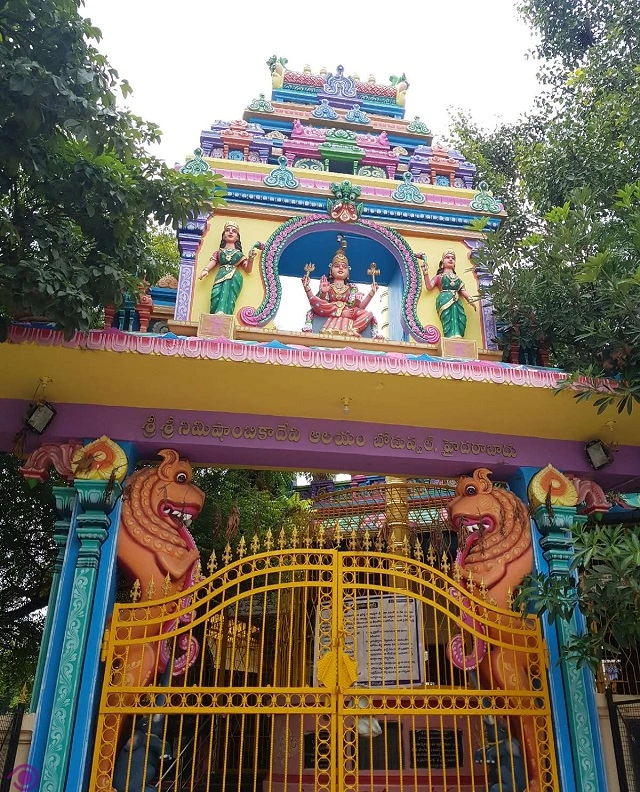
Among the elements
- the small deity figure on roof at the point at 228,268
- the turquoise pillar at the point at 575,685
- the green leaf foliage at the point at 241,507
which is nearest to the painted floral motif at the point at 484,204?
the small deity figure on roof at the point at 228,268

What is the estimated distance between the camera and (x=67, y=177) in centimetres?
511

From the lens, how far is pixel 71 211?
528cm

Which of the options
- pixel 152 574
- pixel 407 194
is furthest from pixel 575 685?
pixel 407 194

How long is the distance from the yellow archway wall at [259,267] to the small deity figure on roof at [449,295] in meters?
0.07

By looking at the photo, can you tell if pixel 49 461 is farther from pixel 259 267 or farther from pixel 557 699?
pixel 557 699

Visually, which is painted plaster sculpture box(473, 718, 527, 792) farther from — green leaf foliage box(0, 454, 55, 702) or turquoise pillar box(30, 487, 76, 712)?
green leaf foliage box(0, 454, 55, 702)

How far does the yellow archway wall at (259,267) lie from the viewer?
6.82 m

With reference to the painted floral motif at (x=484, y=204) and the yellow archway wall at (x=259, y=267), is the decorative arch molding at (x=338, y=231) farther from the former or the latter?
the painted floral motif at (x=484, y=204)

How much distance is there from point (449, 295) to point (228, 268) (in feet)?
7.44

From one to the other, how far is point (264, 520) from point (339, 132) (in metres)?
5.41

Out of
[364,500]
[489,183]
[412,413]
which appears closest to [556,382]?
[412,413]

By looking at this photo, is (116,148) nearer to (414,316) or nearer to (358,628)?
(414,316)

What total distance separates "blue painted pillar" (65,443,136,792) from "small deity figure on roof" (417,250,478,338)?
3.62 metres

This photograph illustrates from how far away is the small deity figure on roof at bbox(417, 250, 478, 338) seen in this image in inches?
→ 273
